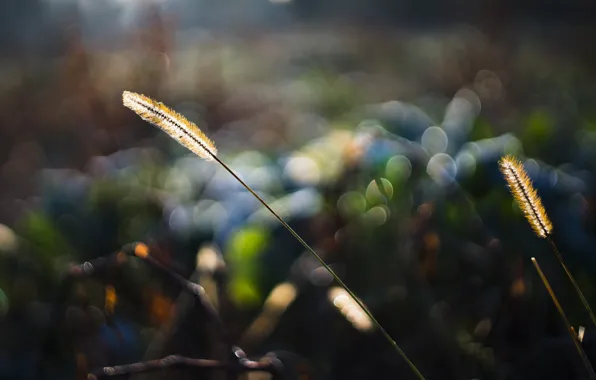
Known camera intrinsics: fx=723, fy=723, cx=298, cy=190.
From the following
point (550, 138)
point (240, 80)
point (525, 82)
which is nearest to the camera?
point (550, 138)

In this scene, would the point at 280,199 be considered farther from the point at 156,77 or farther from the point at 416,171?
the point at 156,77

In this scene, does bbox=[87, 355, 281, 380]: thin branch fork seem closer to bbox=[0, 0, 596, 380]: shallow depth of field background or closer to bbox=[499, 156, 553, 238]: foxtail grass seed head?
bbox=[0, 0, 596, 380]: shallow depth of field background

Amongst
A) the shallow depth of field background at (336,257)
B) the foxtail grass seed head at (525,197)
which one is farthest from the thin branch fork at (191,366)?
the foxtail grass seed head at (525,197)

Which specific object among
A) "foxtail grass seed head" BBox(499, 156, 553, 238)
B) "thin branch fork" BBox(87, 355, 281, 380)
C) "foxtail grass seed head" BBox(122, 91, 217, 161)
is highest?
"foxtail grass seed head" BBox(499, 156, 553, 238)

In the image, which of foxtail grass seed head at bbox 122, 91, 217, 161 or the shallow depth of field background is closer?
foxtail grass seed head at bbox 122, 91, 217, 161

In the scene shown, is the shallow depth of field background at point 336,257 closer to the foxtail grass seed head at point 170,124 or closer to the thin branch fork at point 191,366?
the thin branch fork at point 191,366

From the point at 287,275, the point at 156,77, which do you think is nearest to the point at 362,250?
the point at 287,275

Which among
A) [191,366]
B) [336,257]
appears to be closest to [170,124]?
[191,366]

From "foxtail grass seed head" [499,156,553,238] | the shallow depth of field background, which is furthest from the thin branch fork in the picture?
"foxtail grass seed head" [499,156,553,238]
